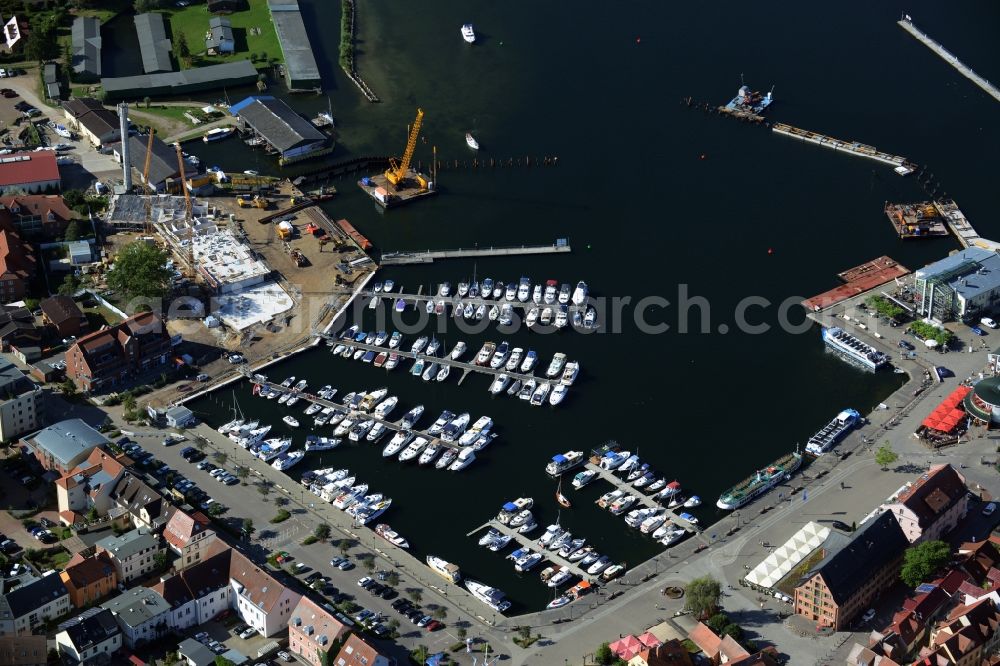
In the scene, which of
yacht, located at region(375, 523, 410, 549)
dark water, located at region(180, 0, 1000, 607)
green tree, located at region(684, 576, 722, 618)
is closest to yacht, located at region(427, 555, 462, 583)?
Answer: dark water, located at region(180, 0, 1000, 607)

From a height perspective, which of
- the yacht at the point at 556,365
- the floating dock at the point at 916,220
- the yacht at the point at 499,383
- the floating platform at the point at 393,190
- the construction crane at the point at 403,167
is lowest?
the yacht at the point at 499,383

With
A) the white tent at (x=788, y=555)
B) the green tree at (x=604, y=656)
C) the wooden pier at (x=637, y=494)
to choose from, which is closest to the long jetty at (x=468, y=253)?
the wooden pier at (x=637, y=494)

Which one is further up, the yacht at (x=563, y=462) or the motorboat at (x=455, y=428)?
the motorboat at (x=455, y=428)

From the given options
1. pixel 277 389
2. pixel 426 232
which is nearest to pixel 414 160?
pixel 426 232

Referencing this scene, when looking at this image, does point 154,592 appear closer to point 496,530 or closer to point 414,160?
point 496,530

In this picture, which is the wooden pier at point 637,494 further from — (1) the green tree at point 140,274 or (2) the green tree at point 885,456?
(1) the green tree at point 140,274

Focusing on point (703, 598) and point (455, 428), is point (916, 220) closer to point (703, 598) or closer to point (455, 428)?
point (455, 428)
